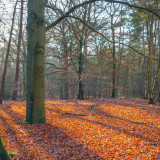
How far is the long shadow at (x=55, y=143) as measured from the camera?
12.2 feet

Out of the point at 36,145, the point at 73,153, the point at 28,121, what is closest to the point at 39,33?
the point at 28,121

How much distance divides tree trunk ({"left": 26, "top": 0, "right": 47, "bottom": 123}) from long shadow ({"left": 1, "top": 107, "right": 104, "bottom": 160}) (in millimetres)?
710

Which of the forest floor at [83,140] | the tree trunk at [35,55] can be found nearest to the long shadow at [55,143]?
the forest floor at [83,140]

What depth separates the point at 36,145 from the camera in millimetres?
4250

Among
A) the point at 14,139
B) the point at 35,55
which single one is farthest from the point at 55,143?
the point at 35,55

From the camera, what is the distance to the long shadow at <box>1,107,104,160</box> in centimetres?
373

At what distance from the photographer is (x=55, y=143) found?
4496 millimetres

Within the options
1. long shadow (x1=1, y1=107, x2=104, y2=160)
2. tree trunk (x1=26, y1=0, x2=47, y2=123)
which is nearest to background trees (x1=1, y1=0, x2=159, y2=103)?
tree trunk (x1=26, y1=0, x2=47, y2=123)

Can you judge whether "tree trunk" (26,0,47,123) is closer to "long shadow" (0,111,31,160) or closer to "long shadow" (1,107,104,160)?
"long shadow" (1,107,104,160)

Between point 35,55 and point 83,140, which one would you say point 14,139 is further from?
point 35,55

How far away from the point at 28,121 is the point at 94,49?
819 cm

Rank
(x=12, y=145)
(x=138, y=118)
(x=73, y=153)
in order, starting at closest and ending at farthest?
(x=73, y=153) < (x=12, y=145) < (x=138, y=118)

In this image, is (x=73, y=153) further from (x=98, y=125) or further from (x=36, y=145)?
(x=98, y=125)

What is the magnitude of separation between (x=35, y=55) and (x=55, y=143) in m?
3.19
